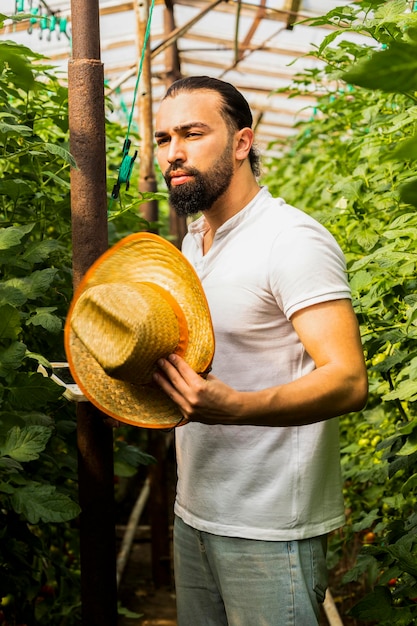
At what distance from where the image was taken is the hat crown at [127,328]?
5.21 feet

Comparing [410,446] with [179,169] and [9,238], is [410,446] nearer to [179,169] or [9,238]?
[179,169]

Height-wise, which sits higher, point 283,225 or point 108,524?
point 283,225

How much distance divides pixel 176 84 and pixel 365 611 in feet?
4.51

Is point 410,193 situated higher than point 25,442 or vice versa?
point 410,193

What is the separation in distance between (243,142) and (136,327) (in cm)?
77

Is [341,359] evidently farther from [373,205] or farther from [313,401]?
[373,205]

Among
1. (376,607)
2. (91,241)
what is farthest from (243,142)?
(376,607)

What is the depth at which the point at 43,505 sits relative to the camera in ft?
6.12

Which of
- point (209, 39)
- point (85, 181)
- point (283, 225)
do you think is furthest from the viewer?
point (209, 39)

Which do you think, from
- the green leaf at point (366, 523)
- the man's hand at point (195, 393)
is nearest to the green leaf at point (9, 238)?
the man's hand at point (195, 393)

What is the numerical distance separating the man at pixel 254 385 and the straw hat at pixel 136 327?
64 millimetres

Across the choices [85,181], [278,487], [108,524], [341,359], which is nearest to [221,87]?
[85,181]

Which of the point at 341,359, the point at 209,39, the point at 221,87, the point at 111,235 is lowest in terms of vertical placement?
the point at 209,39

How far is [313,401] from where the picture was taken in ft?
5.54
